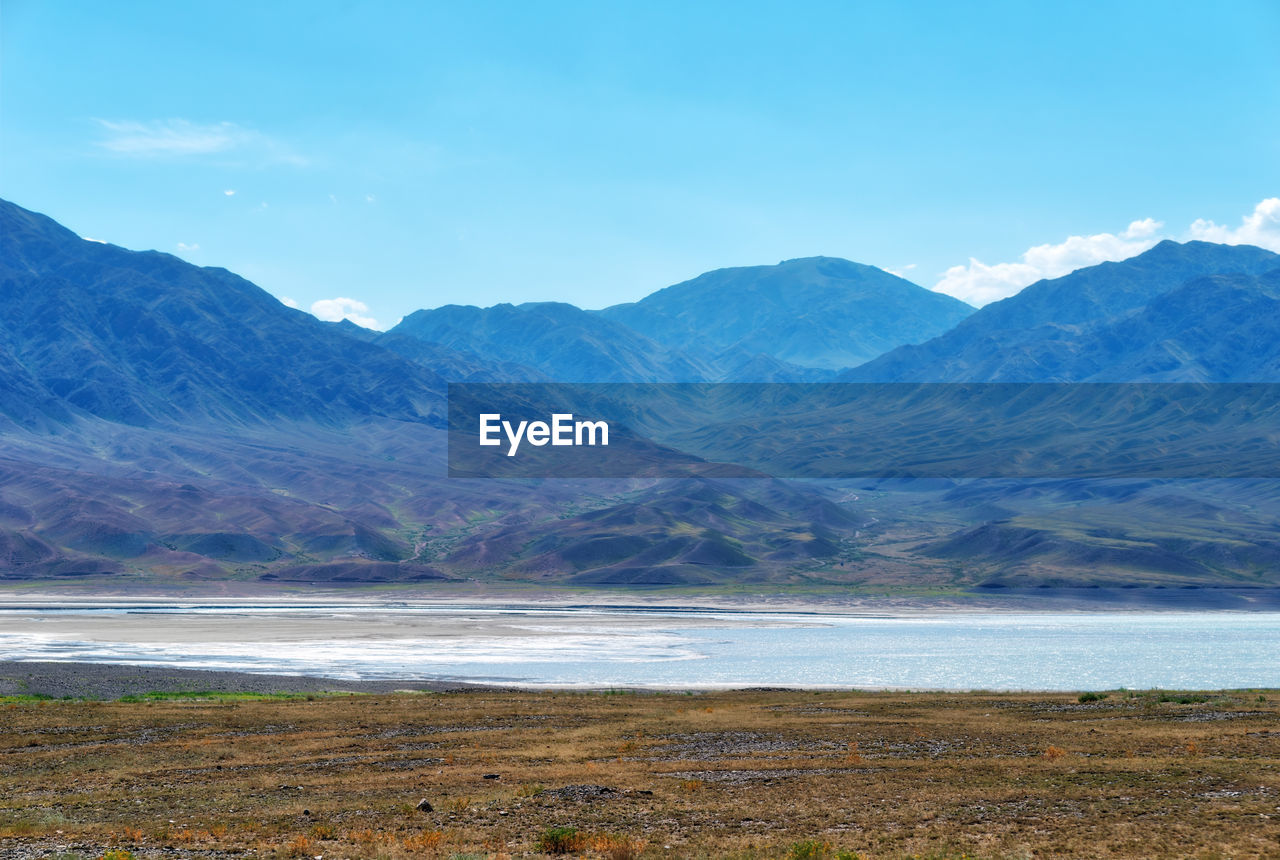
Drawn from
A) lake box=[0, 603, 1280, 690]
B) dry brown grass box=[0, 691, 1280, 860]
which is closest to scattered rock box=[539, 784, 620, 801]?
dry brown grass box=[0, 691, 1280, 860]

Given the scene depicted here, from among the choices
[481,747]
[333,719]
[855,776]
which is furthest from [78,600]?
[855,776]

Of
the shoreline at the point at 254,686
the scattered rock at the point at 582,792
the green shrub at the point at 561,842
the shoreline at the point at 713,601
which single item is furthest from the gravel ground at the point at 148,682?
the shoreline at the point at 713,601

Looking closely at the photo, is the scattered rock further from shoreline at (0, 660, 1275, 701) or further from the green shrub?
shoreline at (0, 660, 1275, 701)

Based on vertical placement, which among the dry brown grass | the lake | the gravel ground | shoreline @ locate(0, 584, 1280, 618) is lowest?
shoreline @ locate(0, 584, 1280, 618)

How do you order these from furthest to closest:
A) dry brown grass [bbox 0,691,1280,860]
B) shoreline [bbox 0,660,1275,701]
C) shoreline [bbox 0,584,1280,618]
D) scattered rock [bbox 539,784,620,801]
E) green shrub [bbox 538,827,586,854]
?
shoreline [bbox 0,584,1280,618] < shoreline [bbox 0,660,1275,701] < scattered rock [bbox 539,784,620,801] < dry brown grass [bbox 0,691,1280,860] < green shrub [bbox 538,827,586,854]

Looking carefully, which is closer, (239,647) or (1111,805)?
(1111,805)

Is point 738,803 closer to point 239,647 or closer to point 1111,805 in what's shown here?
point 1111,805
